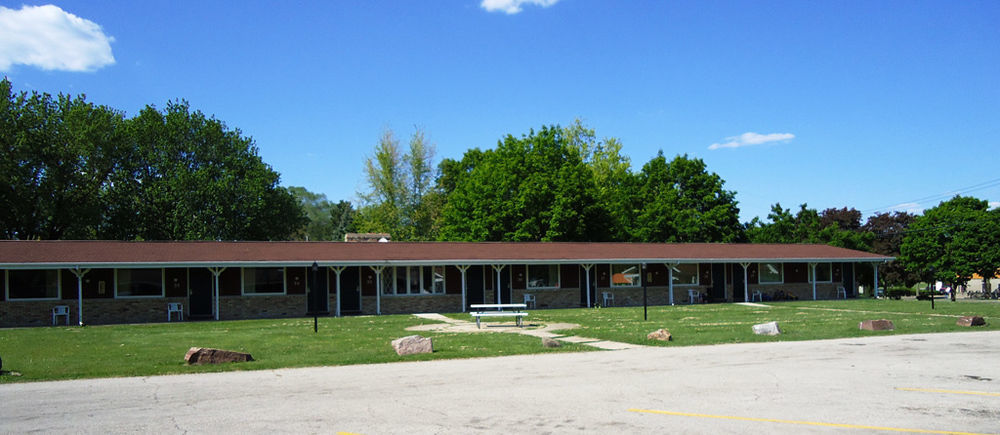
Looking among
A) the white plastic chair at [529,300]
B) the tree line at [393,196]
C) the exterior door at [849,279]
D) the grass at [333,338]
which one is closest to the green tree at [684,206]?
the tree line at [393,196]

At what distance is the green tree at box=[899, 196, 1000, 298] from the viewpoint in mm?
51562

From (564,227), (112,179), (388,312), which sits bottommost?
(388,312)

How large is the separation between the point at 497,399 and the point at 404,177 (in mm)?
46272

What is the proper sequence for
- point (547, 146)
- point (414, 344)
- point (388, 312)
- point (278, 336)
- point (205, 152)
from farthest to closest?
1. point (547, 146)
2. point (205, 152)
3. point (388, 312)
4. point (278, 336)
5. point (414, 344)

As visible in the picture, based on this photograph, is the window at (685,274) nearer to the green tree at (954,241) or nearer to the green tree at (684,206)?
the green tree at (684,206)

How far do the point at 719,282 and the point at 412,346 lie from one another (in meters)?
24.7

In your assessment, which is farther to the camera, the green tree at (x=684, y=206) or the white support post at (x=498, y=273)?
the green tree at (x=684, y=206)

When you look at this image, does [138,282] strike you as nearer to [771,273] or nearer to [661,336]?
[661,336]

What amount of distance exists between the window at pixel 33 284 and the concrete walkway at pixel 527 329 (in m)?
13.7

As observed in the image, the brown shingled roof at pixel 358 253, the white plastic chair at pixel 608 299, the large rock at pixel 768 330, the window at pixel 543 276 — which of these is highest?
the brown shingled roof at pixel 358 253

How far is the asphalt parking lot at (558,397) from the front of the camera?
7535 millimetres

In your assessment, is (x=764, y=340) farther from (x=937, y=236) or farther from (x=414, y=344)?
Answer: (x=937, y=236)

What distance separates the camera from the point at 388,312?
1172 inches

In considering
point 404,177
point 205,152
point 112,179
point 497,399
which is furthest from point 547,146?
point 497,399
